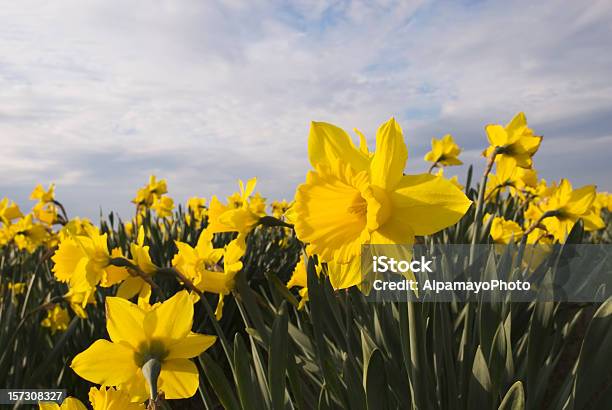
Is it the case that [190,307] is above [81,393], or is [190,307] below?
above

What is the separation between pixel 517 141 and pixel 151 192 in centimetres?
464

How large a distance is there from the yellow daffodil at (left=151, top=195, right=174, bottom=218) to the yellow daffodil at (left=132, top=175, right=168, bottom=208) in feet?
0.22

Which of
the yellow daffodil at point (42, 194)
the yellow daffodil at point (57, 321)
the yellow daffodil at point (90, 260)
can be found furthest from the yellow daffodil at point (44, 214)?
the yellow daffodil at point (90, 260)

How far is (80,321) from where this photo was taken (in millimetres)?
3262

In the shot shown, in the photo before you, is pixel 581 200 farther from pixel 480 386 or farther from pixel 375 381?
pixel 375 381

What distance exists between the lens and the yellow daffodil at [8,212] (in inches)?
204

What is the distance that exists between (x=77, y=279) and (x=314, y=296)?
94cm

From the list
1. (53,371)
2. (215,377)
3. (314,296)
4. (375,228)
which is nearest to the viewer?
(375,228)

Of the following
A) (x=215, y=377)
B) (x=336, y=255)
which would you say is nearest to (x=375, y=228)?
(x=336, y=255)

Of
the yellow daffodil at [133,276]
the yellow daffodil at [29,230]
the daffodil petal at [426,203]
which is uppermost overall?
the yellow daffodil at [29,230]

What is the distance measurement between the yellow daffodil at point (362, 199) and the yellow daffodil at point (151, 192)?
17.0 feet

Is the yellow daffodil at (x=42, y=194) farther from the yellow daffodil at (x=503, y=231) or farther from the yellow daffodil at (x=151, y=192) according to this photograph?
the yellow daffodil at (x=503, y=231)

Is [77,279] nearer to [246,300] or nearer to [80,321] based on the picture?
[246,300]

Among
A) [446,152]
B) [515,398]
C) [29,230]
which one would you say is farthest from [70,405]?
[29,230]
